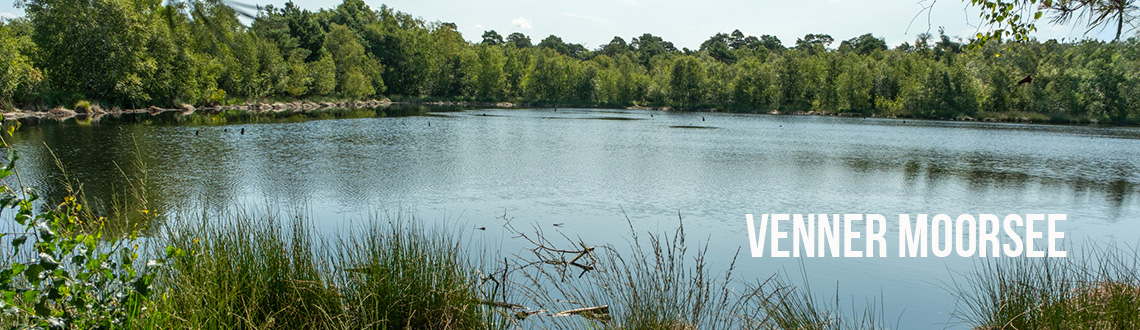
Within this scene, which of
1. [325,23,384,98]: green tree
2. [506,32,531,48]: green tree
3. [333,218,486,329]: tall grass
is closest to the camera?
[333,218,486,329]: tall grass

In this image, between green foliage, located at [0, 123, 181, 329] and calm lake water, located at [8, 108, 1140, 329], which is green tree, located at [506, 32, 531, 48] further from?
green foliage, located at [0, 123, 181, 329]

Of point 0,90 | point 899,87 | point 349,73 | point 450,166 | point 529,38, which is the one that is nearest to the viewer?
point 450,166

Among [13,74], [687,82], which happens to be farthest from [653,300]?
[687,82]

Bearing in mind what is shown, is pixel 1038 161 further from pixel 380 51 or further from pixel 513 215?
pixel 380 51

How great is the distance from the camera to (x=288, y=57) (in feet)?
201

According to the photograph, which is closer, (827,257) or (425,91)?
(827,257)

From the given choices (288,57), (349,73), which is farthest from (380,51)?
(288,57)

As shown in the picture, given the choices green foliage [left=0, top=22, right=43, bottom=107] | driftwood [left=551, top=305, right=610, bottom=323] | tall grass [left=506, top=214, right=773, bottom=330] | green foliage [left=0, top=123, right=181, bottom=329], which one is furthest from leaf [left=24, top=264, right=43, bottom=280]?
green foliage [left=0, top=22, right=43, bottom=107]

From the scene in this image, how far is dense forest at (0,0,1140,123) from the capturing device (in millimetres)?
27391

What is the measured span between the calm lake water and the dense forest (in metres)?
2.82

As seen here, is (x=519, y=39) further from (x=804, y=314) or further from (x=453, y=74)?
(x=804, y=314)

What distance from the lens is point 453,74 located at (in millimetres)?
90438

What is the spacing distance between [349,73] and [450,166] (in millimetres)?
58380

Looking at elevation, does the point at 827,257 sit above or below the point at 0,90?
below
